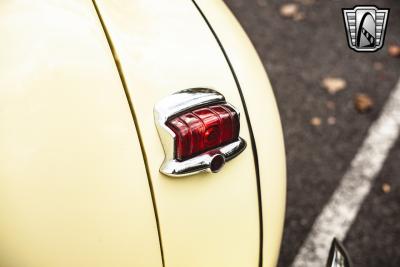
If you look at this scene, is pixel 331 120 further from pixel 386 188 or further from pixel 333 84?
pixel 386 188

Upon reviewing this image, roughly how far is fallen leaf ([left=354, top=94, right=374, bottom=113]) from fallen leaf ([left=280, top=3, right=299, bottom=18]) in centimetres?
92

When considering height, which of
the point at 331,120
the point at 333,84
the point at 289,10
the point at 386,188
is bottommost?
the point at 386,188

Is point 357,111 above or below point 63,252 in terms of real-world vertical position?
below

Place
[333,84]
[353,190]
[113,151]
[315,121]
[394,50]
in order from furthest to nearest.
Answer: [394,50] → [333,84] → [315,121] → [353,190] → [113,151]

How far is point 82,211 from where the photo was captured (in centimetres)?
122

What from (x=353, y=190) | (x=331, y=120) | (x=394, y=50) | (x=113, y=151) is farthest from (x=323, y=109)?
(x=113, y=151)

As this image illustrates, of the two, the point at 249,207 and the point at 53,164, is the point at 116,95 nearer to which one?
the point at 53,164

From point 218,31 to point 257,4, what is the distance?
91.6 inches

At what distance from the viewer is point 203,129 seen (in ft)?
Result: 4.33

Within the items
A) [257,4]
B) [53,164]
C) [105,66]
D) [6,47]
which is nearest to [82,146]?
[53,164]

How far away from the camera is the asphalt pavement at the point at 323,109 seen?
2645 mm

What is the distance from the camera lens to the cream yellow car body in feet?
3.99

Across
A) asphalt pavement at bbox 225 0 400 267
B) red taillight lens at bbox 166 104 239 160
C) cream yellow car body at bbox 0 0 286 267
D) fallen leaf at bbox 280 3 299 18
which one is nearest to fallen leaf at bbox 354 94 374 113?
asphalt pavement at bbox 225 0 400 267

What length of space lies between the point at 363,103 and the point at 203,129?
7.24 feet
